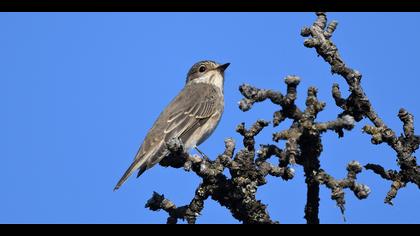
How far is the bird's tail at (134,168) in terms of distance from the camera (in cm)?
888

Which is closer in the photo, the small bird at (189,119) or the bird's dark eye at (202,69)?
the small bird at (189,119)

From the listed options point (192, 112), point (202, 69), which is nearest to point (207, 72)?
point (202, 69)

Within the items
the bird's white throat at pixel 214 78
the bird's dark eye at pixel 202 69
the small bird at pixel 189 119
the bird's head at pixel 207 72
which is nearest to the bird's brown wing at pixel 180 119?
the small bird at pixel 189 119

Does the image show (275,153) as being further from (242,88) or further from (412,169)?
(412,169)

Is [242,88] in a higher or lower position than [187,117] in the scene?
lower

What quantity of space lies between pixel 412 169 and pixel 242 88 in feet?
5.26

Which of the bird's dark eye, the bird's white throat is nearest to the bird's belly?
the bird's white throat

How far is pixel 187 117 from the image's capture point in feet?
34.7

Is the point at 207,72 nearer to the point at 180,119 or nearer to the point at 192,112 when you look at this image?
the point at 192,112

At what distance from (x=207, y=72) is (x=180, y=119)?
2.17 meters

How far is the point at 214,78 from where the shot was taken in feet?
40.3

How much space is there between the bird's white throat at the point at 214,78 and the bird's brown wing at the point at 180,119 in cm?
25

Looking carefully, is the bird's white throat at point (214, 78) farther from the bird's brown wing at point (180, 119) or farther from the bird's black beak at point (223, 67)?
the bird's brown wing at point (180, 119)
